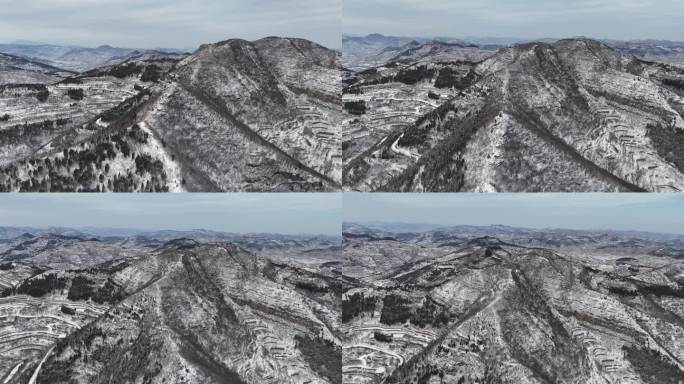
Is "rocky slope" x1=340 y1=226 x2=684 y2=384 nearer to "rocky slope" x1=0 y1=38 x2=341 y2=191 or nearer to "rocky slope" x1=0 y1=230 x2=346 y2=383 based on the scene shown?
"rocky slope" x1=0 y1=230 x2=346 y2=383

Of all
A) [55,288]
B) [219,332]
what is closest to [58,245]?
[55,288]

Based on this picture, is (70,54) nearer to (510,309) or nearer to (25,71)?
(25,71)

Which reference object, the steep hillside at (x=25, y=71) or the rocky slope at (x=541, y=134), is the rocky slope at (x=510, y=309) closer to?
the rocky slope at (x=541, y=134)

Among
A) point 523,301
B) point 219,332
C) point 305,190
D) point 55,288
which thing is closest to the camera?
point 305,190

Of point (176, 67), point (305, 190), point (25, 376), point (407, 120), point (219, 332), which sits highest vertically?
point (176, 67)

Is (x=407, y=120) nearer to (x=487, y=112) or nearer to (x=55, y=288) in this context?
(x=487, y=112)

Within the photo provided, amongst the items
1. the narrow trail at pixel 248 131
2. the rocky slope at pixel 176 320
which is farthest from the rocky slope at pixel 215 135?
the rocky slope at pixel 176 320
